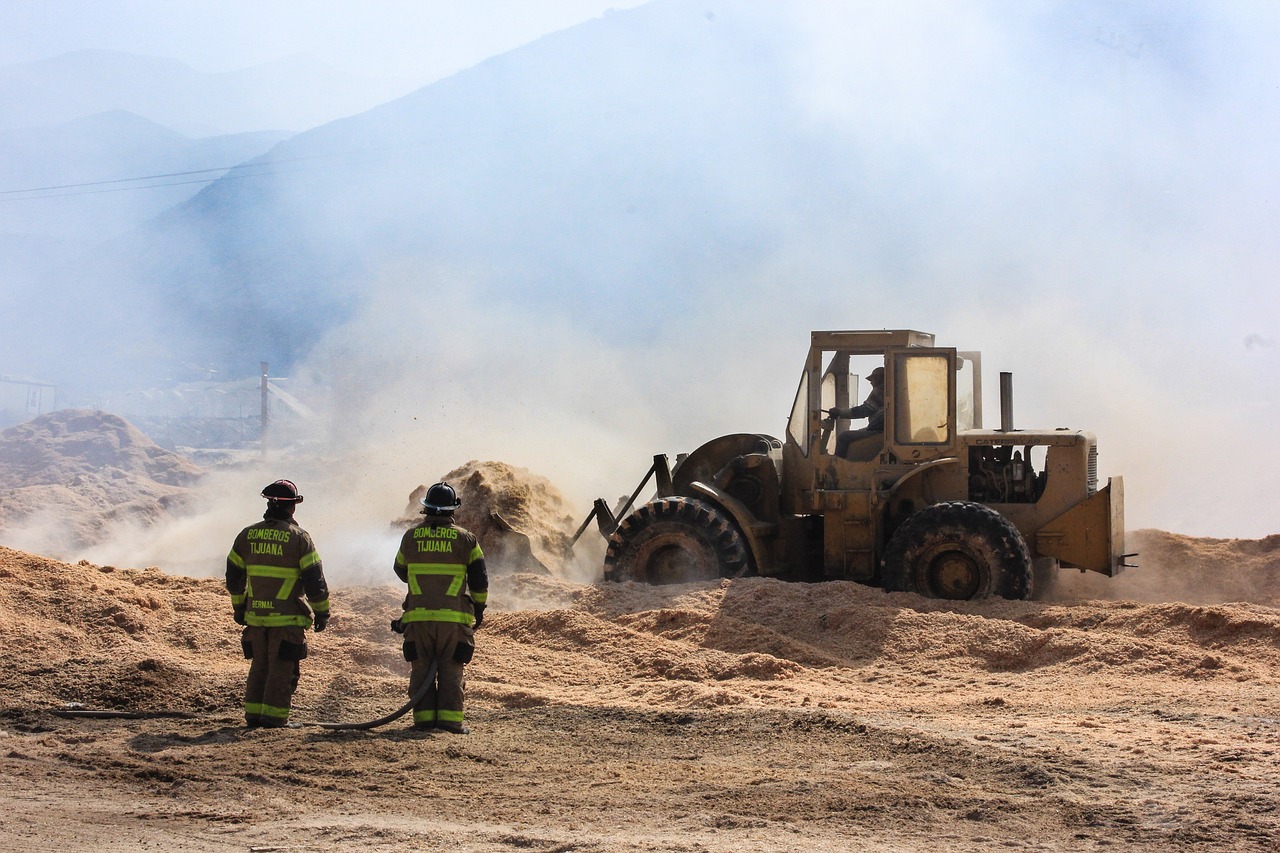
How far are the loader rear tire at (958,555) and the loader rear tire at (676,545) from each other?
1.55m

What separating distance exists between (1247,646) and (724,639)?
409 centimetres

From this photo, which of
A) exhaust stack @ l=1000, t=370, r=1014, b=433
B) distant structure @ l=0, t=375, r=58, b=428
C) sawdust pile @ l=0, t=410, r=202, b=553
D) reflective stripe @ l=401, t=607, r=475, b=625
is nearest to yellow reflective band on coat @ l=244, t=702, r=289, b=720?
reflective stripe @ l=401, t=607, r=475, b=625

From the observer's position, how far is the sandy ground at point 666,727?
5961 millimetres

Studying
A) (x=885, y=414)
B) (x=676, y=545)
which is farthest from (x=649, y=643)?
(x=885, y=414)

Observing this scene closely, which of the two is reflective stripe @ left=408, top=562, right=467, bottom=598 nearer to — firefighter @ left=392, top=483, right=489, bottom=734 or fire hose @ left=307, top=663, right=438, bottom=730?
firefighter @ left=392, top=483, right=489, bottom=734

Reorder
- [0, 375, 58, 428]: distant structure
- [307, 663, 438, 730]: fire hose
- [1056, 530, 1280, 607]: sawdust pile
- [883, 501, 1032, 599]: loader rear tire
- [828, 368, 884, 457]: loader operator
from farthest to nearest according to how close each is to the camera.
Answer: [0, 375, 58, 428]: distant structure, [1056, 530, 1280, 607]: sawdust pile, [828, 368, 884, 457]: loader operator, [883, 501, 1032, 599]: loader rear tire, [307, 663, 438, 730]: fire hose

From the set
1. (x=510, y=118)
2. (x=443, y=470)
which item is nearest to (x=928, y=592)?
(x=443, y=470)

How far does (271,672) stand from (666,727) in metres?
2.54

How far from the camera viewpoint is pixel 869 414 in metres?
12.8

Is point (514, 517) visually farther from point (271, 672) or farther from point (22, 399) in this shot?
point (22, 399)

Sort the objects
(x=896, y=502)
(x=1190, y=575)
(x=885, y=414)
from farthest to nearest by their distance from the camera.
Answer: (x=1190, y=575)
(x=896, y=502)
(x=885, y=414)

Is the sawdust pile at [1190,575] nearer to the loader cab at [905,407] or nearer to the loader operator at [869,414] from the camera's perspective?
the loader cab at [905,407]

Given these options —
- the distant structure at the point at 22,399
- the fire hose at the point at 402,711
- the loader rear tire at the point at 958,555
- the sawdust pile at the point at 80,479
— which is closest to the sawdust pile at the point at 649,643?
the loader rear tire at the point at 958,555

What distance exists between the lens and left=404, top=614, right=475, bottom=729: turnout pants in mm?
8219
